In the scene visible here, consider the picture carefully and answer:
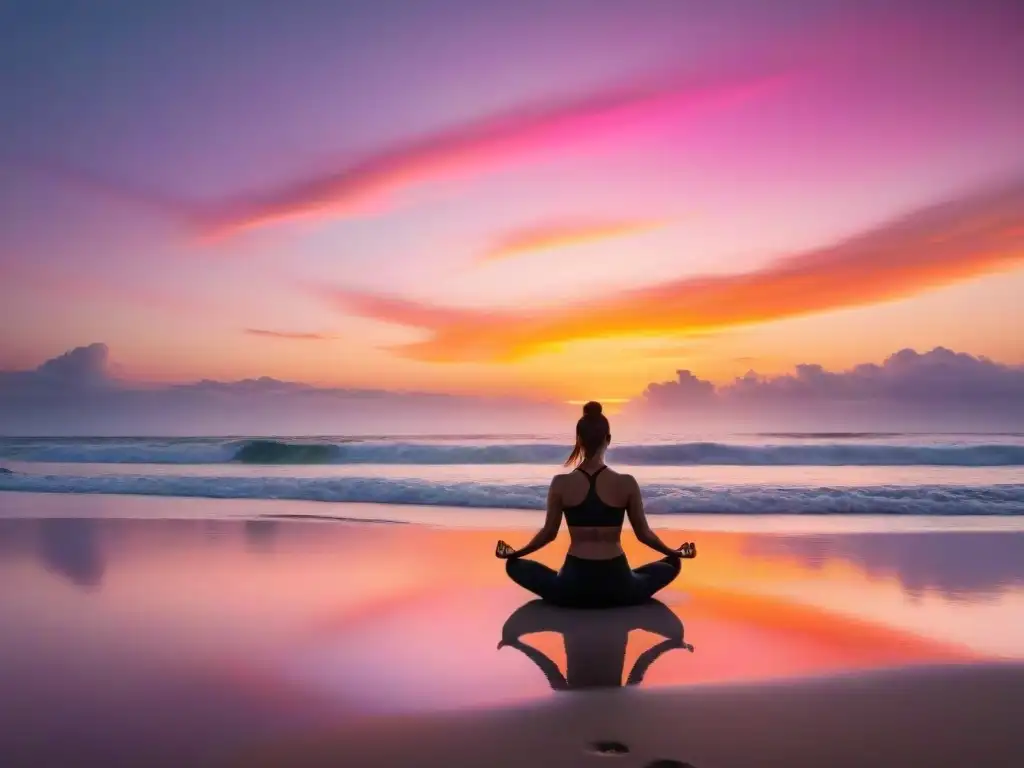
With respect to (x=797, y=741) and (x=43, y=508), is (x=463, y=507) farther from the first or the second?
(x=797, y=741)

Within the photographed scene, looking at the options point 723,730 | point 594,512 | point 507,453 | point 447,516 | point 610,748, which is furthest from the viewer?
point 507,453

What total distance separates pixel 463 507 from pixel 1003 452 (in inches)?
822

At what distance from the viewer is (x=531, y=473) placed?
68.3ft

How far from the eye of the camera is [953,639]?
5.06 m

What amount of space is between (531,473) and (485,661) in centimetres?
1623

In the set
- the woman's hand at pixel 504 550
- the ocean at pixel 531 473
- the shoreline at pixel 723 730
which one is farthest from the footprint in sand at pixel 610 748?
the ocean at pixel 531 473

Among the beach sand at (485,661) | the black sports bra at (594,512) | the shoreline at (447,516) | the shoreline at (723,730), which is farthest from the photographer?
the shoreline at (447,516)

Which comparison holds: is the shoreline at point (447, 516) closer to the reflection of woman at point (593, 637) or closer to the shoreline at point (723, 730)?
the reflection of woman at point (593, 637)

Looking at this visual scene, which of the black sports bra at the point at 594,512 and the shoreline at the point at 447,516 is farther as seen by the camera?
the shoreline at the point at 447,516

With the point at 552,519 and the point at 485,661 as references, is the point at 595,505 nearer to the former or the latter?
the point at 552,519

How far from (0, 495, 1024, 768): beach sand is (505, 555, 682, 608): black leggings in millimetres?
162

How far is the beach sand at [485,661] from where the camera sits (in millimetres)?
3307

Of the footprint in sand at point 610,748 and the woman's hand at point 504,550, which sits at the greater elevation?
the woman's hand at point 504,550

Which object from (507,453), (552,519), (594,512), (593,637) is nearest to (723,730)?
(593,637)
